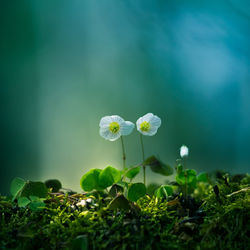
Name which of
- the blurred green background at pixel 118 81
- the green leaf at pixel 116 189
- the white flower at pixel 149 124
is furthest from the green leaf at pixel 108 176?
the blurred green background at pixel 118 81

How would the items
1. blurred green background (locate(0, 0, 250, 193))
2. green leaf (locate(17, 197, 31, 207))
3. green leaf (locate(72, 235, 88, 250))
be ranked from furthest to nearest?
blurred green background (locate(0, 0, 250, 193)) → green leaf (locate(17, 197, 31, 207)) → green leaf (locate(72, 235, 88, 250))

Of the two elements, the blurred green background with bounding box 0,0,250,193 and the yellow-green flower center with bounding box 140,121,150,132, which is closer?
the yellow-green flower center with bounding box 140,121,150,132

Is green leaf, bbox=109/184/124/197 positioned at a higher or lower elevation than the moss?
higher

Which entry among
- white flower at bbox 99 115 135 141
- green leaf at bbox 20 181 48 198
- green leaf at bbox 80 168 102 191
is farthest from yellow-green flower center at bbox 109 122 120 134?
green leaf at bbox 20 181 48 198

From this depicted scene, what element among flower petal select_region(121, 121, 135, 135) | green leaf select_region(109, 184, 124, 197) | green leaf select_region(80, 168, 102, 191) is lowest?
green leaf select_region(109, 184, 124, 197)

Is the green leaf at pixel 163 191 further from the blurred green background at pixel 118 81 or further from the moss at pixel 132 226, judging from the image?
the blurred green background at pixel 118 81

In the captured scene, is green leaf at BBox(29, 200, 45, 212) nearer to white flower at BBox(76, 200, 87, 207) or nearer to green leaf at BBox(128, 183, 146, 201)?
Answer: white flower at BBox(76, 200, 87, 207)

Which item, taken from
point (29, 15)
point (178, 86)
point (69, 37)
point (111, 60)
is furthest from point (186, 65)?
point (29, 15)
